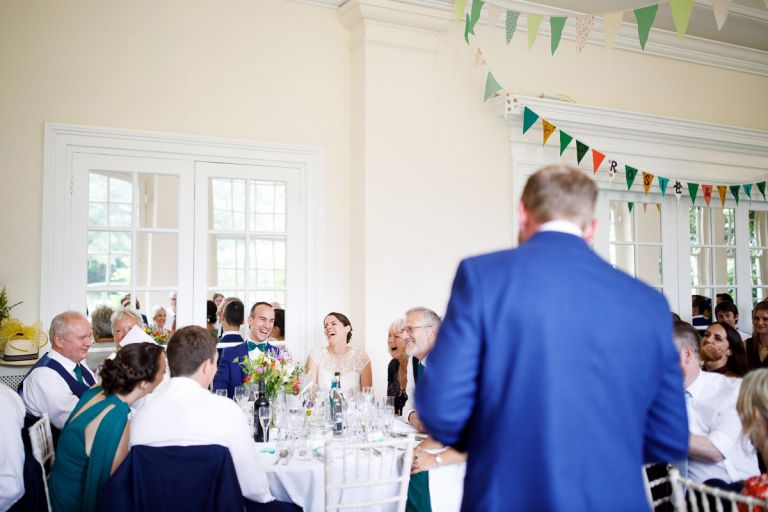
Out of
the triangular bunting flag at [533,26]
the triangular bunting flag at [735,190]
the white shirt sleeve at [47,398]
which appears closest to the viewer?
the white shirt sleeve at [47,398]

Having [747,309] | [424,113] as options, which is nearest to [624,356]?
[424,113]

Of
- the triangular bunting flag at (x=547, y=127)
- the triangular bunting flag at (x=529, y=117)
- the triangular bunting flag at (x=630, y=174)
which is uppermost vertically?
the triangular bunting flag at (x=529, y=117)

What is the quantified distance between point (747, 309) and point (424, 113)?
3903mm

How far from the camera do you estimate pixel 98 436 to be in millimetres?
2564

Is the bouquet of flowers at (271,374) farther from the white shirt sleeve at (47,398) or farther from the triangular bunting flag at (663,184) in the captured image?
the triangular bunting flag at (663,184)

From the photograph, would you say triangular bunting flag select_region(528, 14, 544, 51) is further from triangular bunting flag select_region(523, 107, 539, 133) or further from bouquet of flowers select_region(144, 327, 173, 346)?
bouquet of flowers select_region(144, 327, 173, 346)

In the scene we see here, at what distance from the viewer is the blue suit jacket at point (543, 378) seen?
1347 millimetres

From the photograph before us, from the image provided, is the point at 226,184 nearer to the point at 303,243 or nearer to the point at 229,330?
the point at 303,243

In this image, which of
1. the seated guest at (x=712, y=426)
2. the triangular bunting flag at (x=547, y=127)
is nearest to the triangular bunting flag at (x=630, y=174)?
the triangular bunting flag at (x=547, y=127)

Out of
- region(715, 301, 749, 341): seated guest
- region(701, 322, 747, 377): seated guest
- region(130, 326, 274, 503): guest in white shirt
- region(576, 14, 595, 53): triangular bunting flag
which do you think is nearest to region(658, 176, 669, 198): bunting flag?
region(715, 301, 749, 341): seated guest

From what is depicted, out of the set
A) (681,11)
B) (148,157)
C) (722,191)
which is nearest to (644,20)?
(681,11)

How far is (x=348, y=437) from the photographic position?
3.14 meters

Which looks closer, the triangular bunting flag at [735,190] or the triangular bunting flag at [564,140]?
the triangular bunting flag at [564,140]

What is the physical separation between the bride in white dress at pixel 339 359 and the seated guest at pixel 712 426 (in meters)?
2.25
